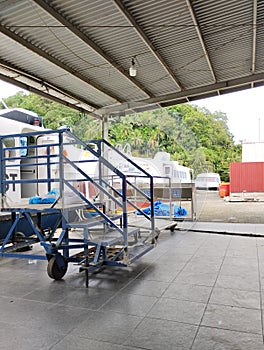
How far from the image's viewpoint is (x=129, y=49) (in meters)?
6.38

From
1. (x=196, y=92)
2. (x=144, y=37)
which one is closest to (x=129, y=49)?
(x=144, y=37)

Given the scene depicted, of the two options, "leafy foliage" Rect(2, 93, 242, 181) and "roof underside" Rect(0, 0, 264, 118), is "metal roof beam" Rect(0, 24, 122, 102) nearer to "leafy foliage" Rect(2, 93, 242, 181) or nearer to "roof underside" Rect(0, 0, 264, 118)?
"roof underside" Rect(0, 0, 264, 118)

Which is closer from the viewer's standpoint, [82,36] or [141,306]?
[141,306]

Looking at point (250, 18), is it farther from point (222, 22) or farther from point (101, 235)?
point (101, 235)

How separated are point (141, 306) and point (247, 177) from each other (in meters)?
18.0

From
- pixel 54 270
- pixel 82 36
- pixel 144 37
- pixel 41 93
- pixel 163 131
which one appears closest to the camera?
pixel 54 270

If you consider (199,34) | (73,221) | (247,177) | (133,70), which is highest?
(199,34)

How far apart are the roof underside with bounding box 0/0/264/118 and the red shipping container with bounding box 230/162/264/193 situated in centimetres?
1139

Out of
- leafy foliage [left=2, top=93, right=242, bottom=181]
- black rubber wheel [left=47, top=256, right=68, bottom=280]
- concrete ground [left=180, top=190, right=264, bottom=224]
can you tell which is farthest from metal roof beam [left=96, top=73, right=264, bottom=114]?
black rubber wheel [left=47, top=256, right=68, bottom=280]

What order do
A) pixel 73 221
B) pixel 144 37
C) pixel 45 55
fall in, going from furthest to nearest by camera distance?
pixel 45 55, pixel 144 37, pixel 73 221

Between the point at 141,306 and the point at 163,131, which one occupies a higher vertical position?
the point at 163,131

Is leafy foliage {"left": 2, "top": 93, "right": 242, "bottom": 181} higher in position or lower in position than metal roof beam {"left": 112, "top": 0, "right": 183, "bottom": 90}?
lower

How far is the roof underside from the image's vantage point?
4.99 meters

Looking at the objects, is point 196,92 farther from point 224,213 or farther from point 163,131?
point 224,213
